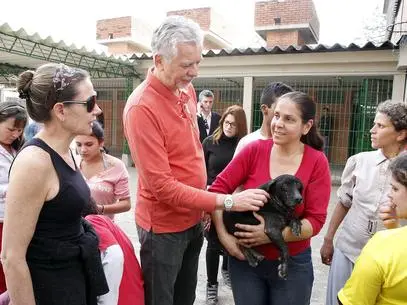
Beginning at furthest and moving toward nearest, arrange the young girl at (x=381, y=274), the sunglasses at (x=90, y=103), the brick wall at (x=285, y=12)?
the brick wall at (x=285, y=12)
the sunglasses at (x=90, y=103)
the young girl at (x=381, y=274)

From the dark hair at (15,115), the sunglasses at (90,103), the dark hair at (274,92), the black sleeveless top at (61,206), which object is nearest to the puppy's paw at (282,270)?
the black sleeveless top at (61,206)

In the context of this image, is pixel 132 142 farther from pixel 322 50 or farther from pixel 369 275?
pixel 322 50

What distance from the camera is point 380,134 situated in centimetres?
236

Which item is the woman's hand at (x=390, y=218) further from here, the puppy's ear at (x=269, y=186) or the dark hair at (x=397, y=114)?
the puppy's ear at (x=269, y=186)

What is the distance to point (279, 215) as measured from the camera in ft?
6.08

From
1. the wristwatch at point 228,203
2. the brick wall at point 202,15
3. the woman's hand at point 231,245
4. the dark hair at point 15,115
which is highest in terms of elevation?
the brick wall at point 202,15

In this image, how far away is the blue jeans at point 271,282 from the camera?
6.33 feet

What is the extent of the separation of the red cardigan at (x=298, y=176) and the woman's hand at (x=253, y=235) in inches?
3.4

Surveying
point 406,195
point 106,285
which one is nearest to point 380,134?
point 406,195

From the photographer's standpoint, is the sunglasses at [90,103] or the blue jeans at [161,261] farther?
the blue jeans at [161,261]

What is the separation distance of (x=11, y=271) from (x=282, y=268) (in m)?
1.18

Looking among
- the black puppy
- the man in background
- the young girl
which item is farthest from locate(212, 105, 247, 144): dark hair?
the young girl

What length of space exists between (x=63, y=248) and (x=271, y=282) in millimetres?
1052

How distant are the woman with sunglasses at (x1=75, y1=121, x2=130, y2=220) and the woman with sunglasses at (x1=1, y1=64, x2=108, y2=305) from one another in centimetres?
110
